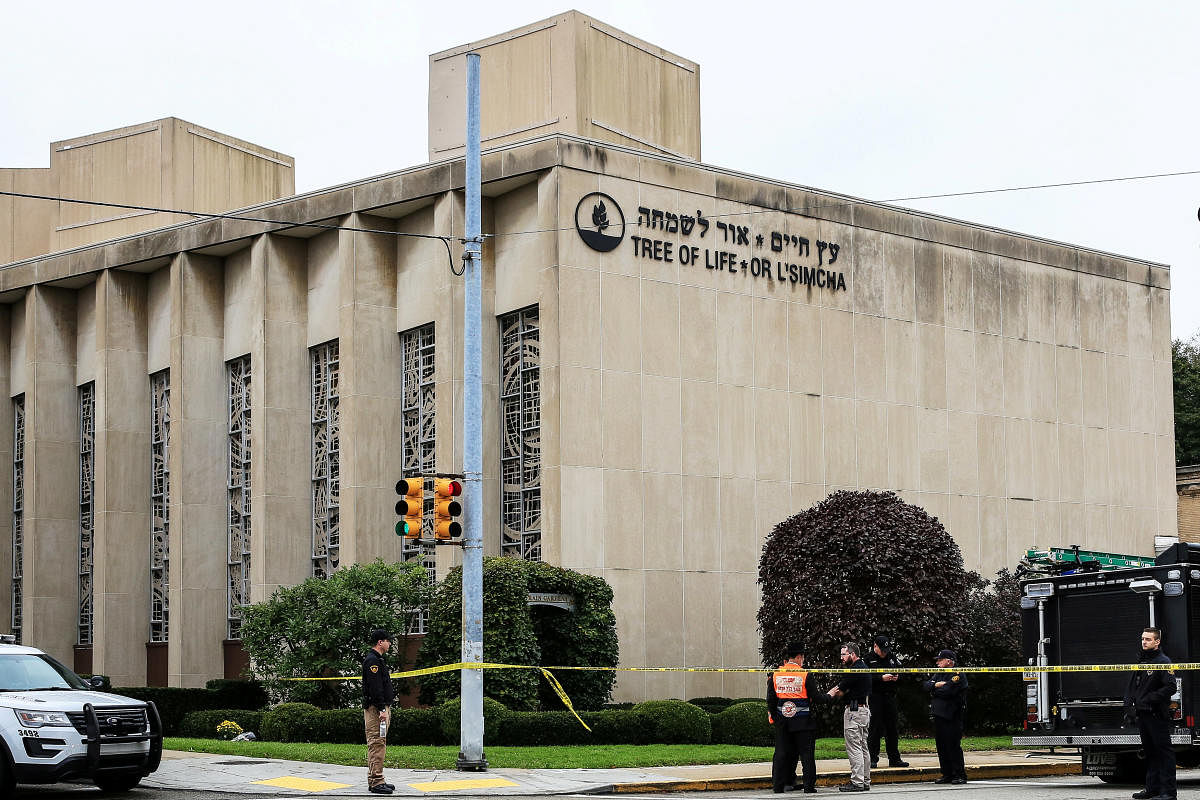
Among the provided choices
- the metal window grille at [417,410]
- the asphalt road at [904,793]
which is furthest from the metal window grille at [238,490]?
the asphalt road at [904,793]

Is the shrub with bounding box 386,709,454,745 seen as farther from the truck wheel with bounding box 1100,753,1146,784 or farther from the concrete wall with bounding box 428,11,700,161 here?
the concrete wall with bounding box 428,11,700,161

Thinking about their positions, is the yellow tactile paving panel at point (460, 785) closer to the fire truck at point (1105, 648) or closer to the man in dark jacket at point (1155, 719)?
the fire truck at point (1105, 648)

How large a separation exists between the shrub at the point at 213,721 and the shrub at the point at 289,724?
1.29m

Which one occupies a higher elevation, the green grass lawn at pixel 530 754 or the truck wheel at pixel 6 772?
the truck wheel at pixel 6 772

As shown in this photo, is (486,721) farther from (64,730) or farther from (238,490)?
(238,490)

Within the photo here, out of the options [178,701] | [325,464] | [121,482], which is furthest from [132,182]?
[178,701]

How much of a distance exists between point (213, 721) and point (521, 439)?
864cm

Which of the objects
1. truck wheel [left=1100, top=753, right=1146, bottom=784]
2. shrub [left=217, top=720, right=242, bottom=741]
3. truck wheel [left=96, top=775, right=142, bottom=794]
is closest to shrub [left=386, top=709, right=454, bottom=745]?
shrub [left=217, top=720, right=242, bottom=741]

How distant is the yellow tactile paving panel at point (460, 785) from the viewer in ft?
62.9

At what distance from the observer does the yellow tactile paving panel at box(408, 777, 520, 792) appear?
755 inches

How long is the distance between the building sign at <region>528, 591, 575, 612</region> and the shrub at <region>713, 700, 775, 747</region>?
427 cm

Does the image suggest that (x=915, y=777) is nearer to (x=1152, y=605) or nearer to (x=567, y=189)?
(x=1152, y=605)

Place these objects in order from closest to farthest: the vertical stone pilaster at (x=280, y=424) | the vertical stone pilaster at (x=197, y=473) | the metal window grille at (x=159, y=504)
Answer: the vertical stone pilaster at (x=280, y=424) → the vertical stone pilaster at (x=197, y=473) → the metal window grille at (x=159, y=504)

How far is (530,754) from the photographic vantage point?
23.2 metres
